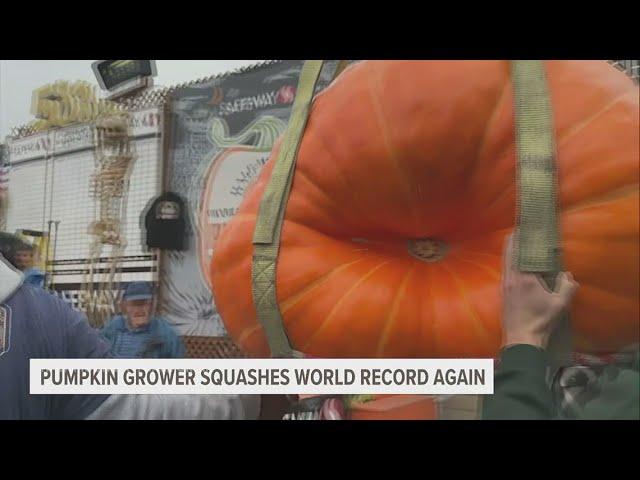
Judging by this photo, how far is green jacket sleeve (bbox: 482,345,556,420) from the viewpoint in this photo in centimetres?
166

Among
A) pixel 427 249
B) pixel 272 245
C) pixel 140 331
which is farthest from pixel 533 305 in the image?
pixel 140 331

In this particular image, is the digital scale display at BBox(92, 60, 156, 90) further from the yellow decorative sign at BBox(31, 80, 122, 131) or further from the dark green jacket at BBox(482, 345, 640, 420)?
the dark green jacket at BBox(482, 345, 640, 420)

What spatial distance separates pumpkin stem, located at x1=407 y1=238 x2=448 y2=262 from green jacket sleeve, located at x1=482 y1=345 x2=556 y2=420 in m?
0.33

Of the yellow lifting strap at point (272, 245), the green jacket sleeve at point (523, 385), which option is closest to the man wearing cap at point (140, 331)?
the yellow lifting strap at point (272, 245)

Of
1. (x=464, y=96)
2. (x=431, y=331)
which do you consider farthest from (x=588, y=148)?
(x=431, y=331)

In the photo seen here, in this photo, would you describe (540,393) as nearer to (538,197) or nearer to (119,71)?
A: (538,197)

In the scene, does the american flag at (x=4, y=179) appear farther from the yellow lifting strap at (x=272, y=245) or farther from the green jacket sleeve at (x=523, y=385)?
the green jacket sleeve at (x=523, y=385)

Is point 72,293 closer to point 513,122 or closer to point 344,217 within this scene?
point 344,217

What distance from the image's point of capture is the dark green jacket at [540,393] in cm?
166

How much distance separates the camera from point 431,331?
5.95 feet

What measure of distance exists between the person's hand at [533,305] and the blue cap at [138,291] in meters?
1.06
